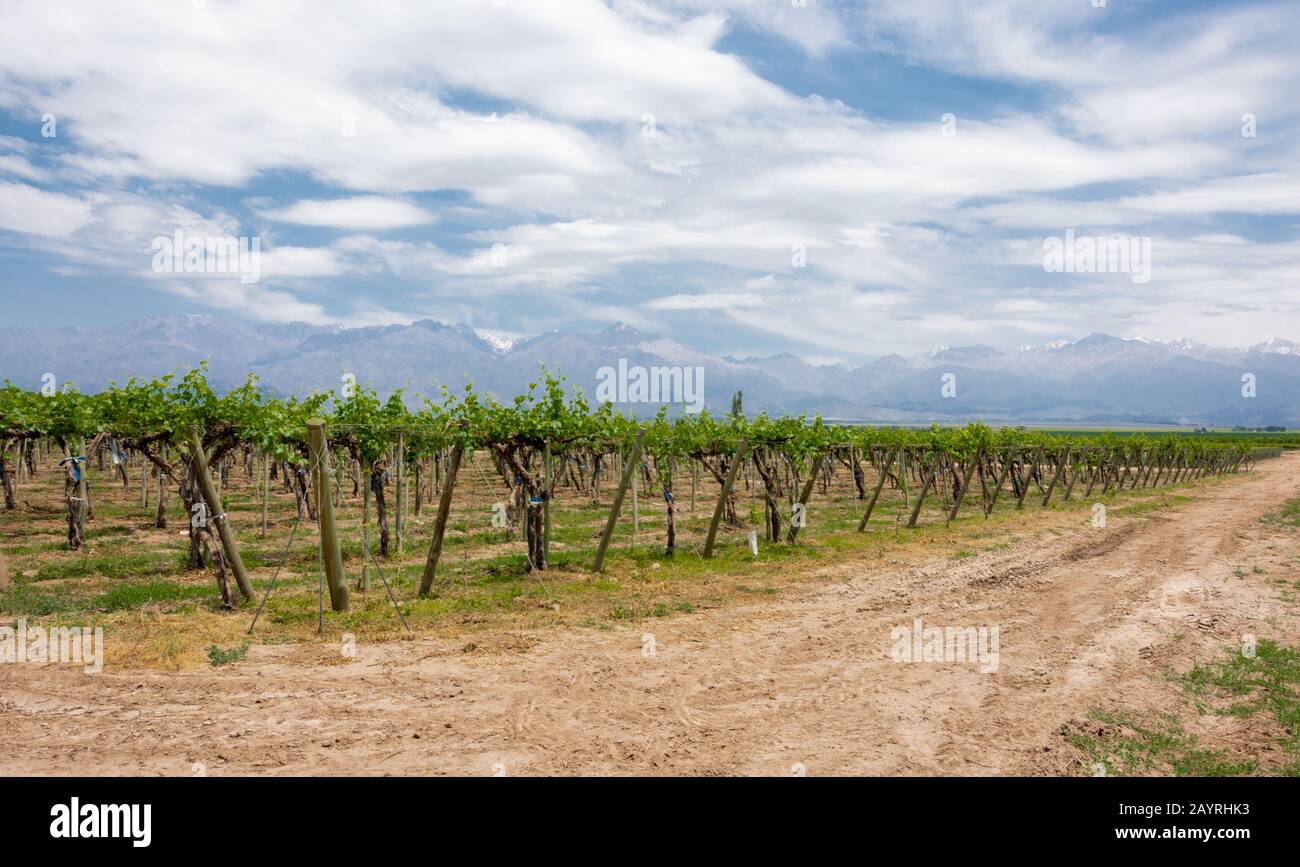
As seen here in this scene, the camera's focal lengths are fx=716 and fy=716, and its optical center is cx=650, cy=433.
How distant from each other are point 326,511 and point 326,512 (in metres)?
0.01

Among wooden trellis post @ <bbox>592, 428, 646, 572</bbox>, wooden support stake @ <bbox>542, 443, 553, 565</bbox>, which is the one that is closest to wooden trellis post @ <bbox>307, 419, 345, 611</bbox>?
wooden support stake @ <bbox>542, 443, 553, 565</bbox>

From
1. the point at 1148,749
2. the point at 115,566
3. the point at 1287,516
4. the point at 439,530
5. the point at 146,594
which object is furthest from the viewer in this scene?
the point at 1287,516

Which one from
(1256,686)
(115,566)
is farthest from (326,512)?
(1256,686)

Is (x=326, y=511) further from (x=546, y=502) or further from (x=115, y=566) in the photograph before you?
(x=115, y=566)

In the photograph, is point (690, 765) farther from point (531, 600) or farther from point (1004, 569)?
point (1004, 569)

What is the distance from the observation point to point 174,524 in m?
22.2

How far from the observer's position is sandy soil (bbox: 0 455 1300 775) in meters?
6.54

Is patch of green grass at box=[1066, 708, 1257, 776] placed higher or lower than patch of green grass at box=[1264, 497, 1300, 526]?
lower

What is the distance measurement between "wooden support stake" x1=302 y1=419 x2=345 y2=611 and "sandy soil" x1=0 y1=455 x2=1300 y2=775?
1435 mm

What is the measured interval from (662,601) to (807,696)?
492cm

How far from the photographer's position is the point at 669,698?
26.7 feet

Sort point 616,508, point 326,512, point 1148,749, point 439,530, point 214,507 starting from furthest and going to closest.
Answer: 1. point 616,508
2. point 439,530
3. point 214,507
4. point 326,512
5. point 1148,749

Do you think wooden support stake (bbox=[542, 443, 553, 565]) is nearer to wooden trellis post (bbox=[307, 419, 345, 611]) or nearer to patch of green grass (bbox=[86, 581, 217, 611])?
wooden trellis post (bbox=[307, 419, 345, 611])

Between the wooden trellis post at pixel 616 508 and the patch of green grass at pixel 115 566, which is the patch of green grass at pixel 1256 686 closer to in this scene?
the wooden trellis post at pixel 616 508
